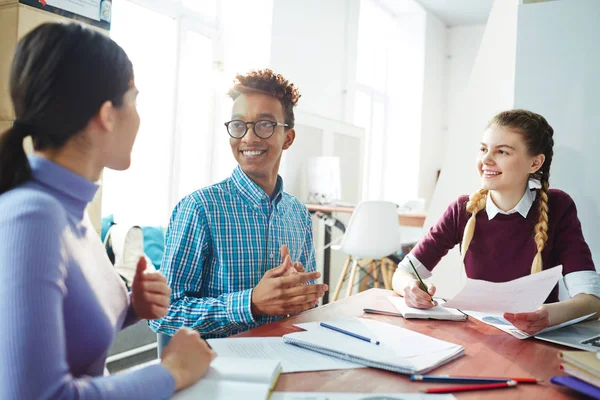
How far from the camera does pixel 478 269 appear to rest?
1.64 meters

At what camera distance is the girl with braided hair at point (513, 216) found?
61.9 inches

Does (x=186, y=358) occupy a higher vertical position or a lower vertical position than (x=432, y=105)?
lower

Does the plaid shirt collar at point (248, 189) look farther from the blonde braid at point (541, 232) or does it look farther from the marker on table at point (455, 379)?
the blonde braid at point (541, 232)

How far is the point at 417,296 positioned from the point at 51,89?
99 centimetres

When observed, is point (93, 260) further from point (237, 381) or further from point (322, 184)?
point (322, 184)

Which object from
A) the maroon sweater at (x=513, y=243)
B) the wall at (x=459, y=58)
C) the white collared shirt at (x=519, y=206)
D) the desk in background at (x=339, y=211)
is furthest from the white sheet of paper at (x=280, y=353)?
the wall at (x=459, y=58)

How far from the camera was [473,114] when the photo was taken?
2564 mm

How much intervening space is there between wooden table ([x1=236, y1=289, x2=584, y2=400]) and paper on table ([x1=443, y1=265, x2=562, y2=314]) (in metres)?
0.06

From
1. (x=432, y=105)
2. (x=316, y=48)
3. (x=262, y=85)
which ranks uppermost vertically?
(x=432, y=105)

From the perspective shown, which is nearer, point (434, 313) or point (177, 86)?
point (434, 313)

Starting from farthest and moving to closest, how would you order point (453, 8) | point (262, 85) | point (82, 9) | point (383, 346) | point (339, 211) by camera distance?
point (453, 8)
point (339, 211)
point (82, 9)
point (262, 85)
point (383, 346)

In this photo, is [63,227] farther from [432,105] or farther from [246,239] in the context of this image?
[432,105]

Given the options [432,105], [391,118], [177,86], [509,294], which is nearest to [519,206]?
[509,294]

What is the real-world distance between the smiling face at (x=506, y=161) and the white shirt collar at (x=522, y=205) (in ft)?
0.13
